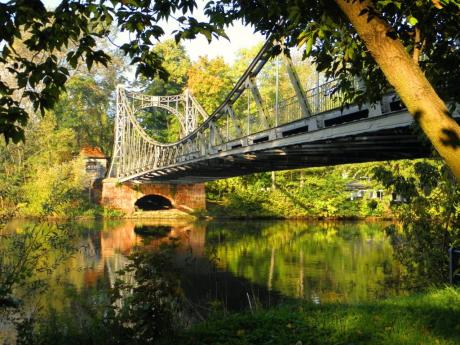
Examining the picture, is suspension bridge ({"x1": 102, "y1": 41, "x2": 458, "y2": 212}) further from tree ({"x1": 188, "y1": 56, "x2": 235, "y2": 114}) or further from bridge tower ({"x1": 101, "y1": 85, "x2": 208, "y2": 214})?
tree ({"x1": 188, "y1": 56, "x2": 235, "y2": 114})

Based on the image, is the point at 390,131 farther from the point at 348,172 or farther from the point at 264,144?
the point at 348,172

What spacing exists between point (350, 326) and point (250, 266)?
11.2 meters

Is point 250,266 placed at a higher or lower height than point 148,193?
lower

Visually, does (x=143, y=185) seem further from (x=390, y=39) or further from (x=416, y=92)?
(x=416, y=92)

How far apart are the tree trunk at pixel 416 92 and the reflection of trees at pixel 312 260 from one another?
5036 millimetres

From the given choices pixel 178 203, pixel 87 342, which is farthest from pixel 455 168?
pixel 178 203

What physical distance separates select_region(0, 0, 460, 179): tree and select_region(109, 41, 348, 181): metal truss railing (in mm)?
941

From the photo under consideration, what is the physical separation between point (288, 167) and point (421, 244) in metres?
10.7

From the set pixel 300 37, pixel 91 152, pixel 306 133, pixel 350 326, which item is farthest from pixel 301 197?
pixel 300 37

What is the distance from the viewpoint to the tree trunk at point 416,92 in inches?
108

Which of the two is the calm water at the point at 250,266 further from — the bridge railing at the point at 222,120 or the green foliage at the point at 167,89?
the green foliage at the point at 167,89

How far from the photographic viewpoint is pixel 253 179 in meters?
42.3

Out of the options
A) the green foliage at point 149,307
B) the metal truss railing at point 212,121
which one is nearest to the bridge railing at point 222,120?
the metal truss railing at point 212,121

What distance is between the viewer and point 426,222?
986 centimetres
